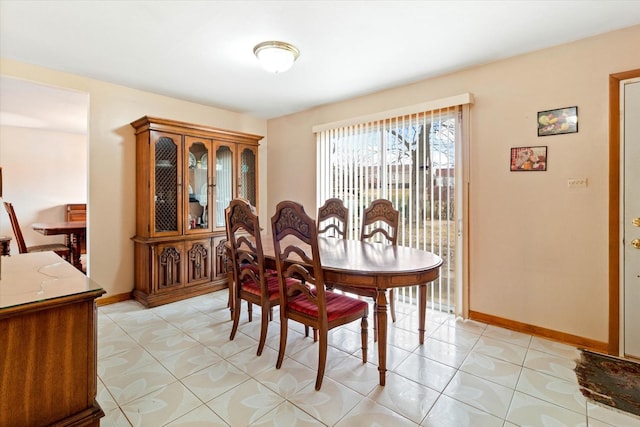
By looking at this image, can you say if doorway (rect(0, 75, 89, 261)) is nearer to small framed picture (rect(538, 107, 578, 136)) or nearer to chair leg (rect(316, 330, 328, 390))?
chair leg (rect(316, 330, 328, 390))

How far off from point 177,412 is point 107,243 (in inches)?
94.9

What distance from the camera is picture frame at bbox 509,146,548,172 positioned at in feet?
8.18

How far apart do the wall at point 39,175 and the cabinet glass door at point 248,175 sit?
399 cm

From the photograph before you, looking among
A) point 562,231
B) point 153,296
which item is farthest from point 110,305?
point 562,231

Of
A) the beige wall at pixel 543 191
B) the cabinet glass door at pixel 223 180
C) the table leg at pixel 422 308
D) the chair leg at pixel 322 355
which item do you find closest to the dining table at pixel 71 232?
the cabinet glass door at pixel 223 180

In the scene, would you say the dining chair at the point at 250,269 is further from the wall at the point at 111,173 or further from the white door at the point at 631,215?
the white door at the point at 631,215

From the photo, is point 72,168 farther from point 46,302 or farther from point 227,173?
point 46,302

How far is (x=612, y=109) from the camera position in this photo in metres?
2.21

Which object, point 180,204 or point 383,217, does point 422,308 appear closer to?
point 383,217

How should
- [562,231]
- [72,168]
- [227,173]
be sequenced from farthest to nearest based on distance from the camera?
[72,168], [227,173], [562,231]

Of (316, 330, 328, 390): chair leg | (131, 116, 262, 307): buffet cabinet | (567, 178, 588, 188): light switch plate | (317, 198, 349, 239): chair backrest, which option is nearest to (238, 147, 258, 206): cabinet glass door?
(131, 116, 262, 307): buffet cabinet

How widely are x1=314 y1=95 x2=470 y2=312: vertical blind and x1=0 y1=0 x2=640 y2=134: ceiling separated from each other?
0.49m

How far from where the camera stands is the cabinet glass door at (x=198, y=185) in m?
3.62

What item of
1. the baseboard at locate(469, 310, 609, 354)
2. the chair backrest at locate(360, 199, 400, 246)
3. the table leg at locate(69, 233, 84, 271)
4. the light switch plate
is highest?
the light switch plate
